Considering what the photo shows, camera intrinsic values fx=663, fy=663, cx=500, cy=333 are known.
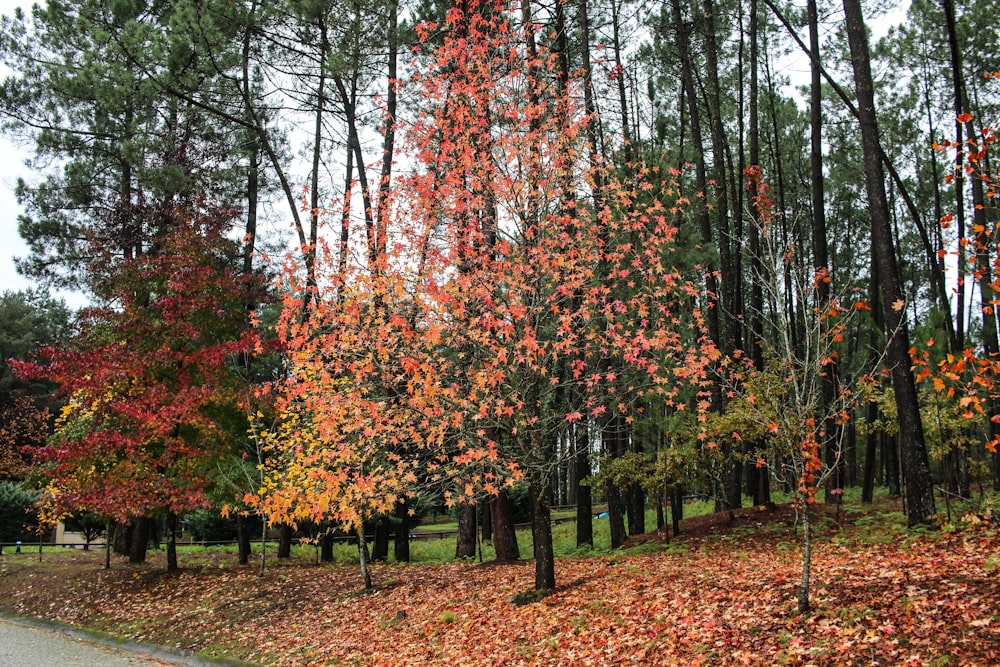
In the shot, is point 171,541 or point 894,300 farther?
point 171,541

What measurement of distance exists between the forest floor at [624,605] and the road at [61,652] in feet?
1.77

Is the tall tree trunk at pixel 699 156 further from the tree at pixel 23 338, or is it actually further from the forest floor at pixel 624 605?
the tree at pixel 23 338

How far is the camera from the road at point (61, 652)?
932 centimetres

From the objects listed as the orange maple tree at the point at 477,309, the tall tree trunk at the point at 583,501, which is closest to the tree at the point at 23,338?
the tall tree trunk at the point at 583,501

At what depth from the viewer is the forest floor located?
5480 mm

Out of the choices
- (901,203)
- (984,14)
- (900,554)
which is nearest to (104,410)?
(900,554)

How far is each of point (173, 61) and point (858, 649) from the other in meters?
16.2

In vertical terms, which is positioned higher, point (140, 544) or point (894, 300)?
point (894, 300)

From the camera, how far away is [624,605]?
25.3 ft

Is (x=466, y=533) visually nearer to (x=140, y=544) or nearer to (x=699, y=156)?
(x=140, y=544)

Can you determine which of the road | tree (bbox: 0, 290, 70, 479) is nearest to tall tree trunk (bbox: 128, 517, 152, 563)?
the road

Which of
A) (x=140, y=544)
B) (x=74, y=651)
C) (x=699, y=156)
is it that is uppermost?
(x=699, y=156)

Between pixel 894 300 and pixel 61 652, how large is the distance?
13259 millimetres

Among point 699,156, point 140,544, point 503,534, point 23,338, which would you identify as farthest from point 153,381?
point 23,338
